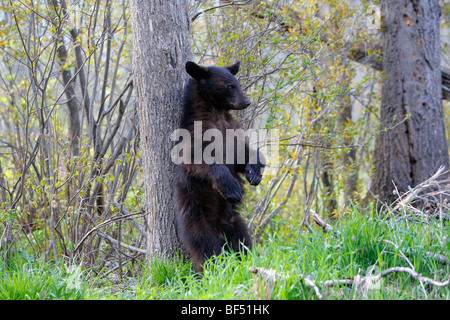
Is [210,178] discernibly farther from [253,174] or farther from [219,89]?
[219,89]

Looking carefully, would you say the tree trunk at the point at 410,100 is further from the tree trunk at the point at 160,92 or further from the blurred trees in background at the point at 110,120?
the tree trunk at the point at 160,92

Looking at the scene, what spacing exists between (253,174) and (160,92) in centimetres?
120

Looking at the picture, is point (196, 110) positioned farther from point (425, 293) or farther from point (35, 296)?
point (425, 293)

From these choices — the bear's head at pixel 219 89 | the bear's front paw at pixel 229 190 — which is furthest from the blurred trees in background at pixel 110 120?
the bear's head at pixel 219 89

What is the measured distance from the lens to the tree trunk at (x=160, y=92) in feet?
14.8

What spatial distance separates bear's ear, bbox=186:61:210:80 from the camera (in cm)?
447

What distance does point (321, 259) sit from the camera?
3566 mm

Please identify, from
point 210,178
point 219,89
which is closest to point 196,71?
point 219,89

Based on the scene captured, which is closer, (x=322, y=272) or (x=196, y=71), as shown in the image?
(x=322, y=272)

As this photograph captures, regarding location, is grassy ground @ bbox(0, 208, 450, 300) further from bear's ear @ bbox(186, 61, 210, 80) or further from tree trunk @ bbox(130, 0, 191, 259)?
bear's ear @ bbox(186, 61, 210, 80)

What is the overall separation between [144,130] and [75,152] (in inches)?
114

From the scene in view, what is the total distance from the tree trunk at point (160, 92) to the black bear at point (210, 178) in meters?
0.15

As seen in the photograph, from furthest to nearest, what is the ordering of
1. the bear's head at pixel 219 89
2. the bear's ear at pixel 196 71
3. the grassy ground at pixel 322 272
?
the bear's head at pixel 219 89 → the bear's ear at pixel 196 71 → the grassy ground at pixel 322 272

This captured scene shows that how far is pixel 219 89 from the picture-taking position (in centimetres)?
469
